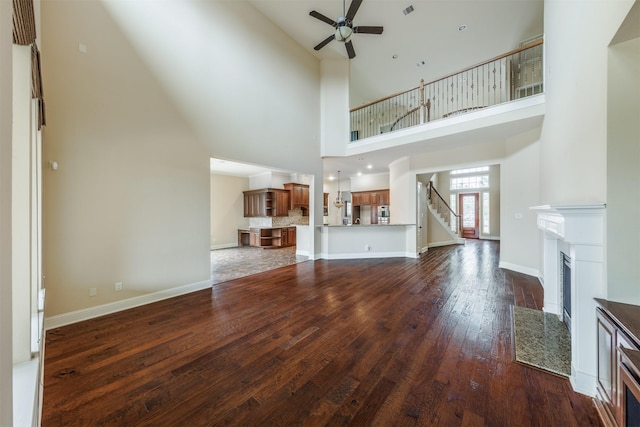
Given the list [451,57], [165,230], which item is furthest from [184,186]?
[451,57]

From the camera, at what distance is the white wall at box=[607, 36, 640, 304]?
58.6 inches

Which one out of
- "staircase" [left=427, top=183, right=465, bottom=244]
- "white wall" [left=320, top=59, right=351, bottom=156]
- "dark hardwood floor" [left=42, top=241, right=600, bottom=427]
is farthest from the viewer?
"staircase" [left=427, top=183, right=465, bottom=244]

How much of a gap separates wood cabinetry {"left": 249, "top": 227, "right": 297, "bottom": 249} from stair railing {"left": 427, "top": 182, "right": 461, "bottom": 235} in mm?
5368

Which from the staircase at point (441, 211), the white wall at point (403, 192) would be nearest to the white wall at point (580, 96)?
the white wall at point (403, 192)

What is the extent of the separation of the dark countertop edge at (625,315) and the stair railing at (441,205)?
729 centimetres

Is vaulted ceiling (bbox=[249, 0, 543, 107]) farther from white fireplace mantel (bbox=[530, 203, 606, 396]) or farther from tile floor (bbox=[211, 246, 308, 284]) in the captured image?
tile floor (bbox=[211, 246, 308, 284])

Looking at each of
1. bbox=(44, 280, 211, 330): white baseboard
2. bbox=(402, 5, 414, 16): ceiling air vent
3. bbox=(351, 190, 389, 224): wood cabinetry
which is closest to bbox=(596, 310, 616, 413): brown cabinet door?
bbox=(44, 280, 211, 330): white baseboard

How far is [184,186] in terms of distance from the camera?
370 cm

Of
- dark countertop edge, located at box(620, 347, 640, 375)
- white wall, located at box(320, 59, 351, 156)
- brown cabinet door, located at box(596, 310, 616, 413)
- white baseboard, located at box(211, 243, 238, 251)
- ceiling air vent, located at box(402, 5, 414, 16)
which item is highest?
ceiling air vent, located at box(402, 5, 414, 16)

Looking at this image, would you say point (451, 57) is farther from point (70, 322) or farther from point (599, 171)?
point (70, 322)

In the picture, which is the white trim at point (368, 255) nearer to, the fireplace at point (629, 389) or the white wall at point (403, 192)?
the white wall at point (403, 192)

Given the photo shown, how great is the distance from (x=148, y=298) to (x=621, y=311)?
15.1 feet

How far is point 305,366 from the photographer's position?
200 centimetres

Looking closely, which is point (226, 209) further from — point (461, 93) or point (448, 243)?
point (461, 93)
